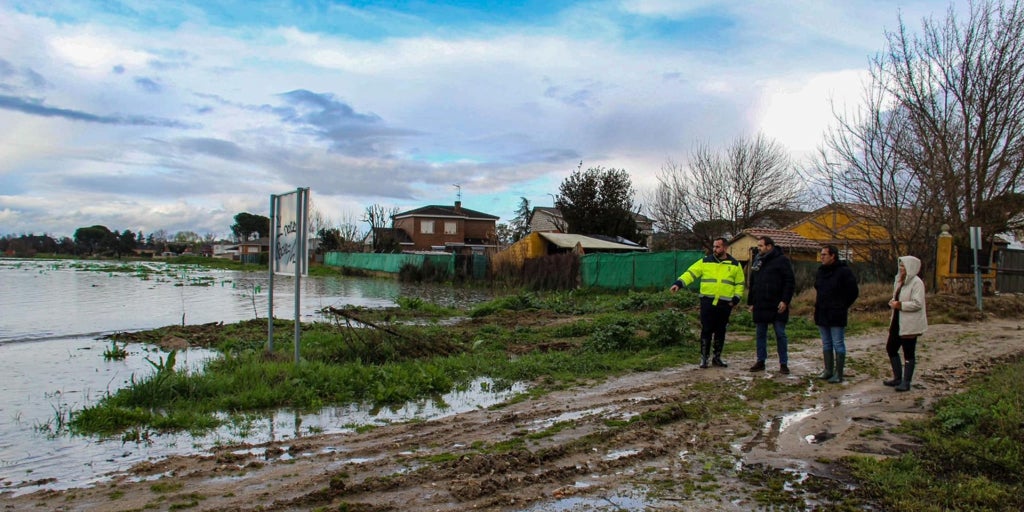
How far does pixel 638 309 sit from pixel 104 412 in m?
14.6

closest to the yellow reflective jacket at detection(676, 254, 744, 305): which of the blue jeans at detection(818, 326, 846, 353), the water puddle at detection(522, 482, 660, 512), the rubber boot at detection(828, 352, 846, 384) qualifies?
the blue jeans at detection(818, 326, 846, 353)

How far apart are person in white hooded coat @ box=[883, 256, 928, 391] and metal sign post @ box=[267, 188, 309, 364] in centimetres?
738

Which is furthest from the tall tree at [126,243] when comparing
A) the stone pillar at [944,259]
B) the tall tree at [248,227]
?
the stone pillar at [944,259]

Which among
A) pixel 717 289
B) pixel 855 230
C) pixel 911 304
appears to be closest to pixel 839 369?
pixel 911 304

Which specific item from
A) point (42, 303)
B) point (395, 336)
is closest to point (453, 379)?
point (395, 336)

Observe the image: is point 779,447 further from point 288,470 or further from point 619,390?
point 288,470

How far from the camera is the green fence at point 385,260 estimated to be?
144 ft

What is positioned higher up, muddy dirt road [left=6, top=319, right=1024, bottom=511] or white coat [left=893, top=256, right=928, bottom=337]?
white coat [left=893, top=256, right=928, bottom=337]

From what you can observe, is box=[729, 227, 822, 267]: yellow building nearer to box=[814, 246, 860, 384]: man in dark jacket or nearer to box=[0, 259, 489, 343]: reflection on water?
box=[0, 259, 489, 343]: reflection on water

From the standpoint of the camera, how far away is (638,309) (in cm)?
1911

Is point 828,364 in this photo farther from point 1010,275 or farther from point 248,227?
point 248,227

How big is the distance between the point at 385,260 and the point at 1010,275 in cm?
4281

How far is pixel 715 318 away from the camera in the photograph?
9.42 meters

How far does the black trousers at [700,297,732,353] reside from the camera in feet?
30.7
